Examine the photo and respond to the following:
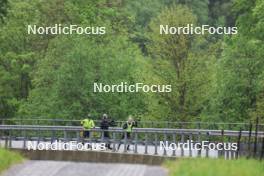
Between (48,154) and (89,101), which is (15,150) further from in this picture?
(89,101)

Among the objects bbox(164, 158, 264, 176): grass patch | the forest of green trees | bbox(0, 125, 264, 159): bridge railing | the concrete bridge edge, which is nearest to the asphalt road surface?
the concrete bridge edge

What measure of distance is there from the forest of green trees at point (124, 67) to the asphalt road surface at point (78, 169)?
1229 cm

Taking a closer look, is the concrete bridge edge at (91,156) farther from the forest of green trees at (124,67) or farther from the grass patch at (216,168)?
the forest of green trees at (124,67)

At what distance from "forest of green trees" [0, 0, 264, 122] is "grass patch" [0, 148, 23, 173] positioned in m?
13.4

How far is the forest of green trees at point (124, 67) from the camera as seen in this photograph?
145 feet

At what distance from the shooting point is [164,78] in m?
45.1

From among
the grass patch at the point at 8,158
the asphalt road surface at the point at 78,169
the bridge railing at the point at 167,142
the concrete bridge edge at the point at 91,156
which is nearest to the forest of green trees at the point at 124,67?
the bridge railing at the point at 167,142

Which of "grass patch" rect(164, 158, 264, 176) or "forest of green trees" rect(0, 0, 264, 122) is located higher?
"forest of green trees" rect(0, 0, 264, 122)

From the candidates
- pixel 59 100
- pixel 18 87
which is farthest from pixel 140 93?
pixel 18 87

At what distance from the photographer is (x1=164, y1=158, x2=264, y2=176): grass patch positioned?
20109 millimetres

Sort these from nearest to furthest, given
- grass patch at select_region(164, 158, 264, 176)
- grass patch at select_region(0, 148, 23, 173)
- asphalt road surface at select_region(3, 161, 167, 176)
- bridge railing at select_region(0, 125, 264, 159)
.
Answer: grass patch at select_region(164, 158, 264, 176) → asphalt road surface at select_region(3, 161, 167, 176) → grass patch at select_region(0, 148, 23, 173) → bridge railing at select_region(0, 125, 264, 159)

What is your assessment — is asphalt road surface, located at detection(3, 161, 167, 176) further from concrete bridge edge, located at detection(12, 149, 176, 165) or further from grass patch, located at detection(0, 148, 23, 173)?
concrete bridge edge, located at detection(12, 149, 176, 165)

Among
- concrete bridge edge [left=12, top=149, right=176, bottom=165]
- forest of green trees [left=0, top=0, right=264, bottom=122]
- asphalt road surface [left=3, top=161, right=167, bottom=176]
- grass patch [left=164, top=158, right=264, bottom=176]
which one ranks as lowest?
asphalt road surface [left=3, top=161, right=167, bottom=176]

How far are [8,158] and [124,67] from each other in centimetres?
2504
